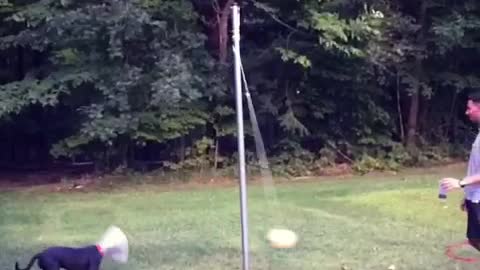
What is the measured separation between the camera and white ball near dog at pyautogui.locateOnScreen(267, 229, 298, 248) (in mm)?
7707

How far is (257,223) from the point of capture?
8.98 meters

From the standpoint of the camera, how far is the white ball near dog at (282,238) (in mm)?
7707

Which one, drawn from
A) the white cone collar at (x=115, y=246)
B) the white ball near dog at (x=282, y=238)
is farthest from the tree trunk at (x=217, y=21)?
the white cone collar at (x=115, y=246)

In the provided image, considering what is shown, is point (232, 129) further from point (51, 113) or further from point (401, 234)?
point (401, 234)

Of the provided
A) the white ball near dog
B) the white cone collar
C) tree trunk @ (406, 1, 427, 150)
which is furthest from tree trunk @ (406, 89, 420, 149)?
the white cone collar

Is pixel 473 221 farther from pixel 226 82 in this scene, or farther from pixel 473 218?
pixel 226 82

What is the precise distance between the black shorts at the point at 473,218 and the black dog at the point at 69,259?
7.98ft

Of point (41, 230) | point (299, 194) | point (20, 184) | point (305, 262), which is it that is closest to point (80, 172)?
point (20, 184)

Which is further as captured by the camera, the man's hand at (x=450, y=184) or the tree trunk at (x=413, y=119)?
the tree trunk at (x=413, y=119)

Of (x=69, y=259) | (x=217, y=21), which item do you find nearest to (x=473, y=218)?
(x=69, y=259)

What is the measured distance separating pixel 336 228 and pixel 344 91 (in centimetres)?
617

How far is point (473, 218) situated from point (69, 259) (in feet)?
8.60

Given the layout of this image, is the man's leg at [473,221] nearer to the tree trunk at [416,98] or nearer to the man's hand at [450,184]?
the man's hand at [450,184]

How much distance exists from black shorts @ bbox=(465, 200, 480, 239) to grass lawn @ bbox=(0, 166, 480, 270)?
83 cm
